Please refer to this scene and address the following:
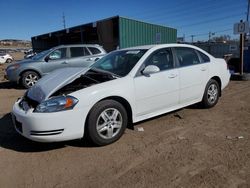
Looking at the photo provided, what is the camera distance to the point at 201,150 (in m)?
3.49

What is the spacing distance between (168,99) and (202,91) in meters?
1.13

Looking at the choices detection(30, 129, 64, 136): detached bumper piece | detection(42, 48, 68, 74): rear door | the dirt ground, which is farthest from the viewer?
detection(42, 48, 68, 74): rear door

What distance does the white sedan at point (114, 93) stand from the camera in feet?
11.1

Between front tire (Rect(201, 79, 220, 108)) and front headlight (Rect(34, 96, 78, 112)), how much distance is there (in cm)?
316

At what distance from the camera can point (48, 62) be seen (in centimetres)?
931

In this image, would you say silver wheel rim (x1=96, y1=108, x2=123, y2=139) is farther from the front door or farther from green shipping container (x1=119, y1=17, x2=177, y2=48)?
green shipping container (x1=119, y1=17, x2=177, y2=48)

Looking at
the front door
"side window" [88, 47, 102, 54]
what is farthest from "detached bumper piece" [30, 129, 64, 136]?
"side window" [88, 47, 102, 54]

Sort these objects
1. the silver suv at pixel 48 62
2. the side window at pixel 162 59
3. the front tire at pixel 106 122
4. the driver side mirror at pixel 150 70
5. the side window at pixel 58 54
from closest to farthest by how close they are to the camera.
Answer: the front tire at pixel 106 122 → the driver side mirror at pixel 150 70 → the side window at pixel 162 59 → the silver suv at pixel 48 62 → the side window at pixel 58 54

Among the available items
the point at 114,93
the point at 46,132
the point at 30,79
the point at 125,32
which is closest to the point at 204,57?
the point at 114,93

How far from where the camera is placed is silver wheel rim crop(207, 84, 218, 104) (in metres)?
5.42

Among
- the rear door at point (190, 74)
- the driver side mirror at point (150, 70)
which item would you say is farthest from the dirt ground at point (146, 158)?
the driver side mirror at point (150, 70)

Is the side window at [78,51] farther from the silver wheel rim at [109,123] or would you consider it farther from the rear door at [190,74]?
the silver wheel rim at [109,123]

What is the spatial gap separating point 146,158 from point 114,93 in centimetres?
109

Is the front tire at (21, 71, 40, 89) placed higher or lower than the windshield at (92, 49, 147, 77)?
lower
